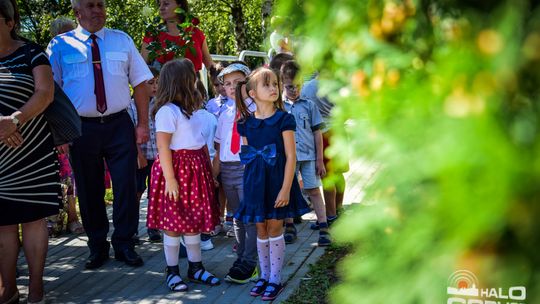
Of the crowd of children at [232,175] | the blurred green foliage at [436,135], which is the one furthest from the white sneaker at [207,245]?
the blurred green foliage at [436,135]

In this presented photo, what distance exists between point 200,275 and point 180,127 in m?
1.15

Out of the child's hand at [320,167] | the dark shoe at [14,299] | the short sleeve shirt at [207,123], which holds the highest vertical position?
the short sleeve shirt at [207,123]

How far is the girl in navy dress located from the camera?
15.4ft

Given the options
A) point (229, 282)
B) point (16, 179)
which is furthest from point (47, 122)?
point (229, 282)

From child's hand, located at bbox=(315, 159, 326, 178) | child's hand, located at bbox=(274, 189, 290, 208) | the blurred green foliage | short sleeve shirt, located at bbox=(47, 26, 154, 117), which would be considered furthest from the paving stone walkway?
the blurred green foliage

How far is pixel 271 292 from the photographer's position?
465 centimetres

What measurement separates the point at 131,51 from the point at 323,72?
404 cm

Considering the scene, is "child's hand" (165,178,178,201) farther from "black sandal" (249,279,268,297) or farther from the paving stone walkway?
"black sandal" (249,279,268,297)

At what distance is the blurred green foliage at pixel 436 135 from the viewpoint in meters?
1.16

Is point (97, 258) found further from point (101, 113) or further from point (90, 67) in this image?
point (90, 67)

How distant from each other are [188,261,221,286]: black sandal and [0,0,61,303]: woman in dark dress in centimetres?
113

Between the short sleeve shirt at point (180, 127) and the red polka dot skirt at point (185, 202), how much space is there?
0.21ft

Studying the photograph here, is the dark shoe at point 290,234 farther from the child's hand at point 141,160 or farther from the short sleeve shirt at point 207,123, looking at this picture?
the child's hand at point 141,160

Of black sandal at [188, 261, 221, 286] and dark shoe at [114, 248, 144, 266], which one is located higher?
dark shoe at [114, 248, 144, 266]
